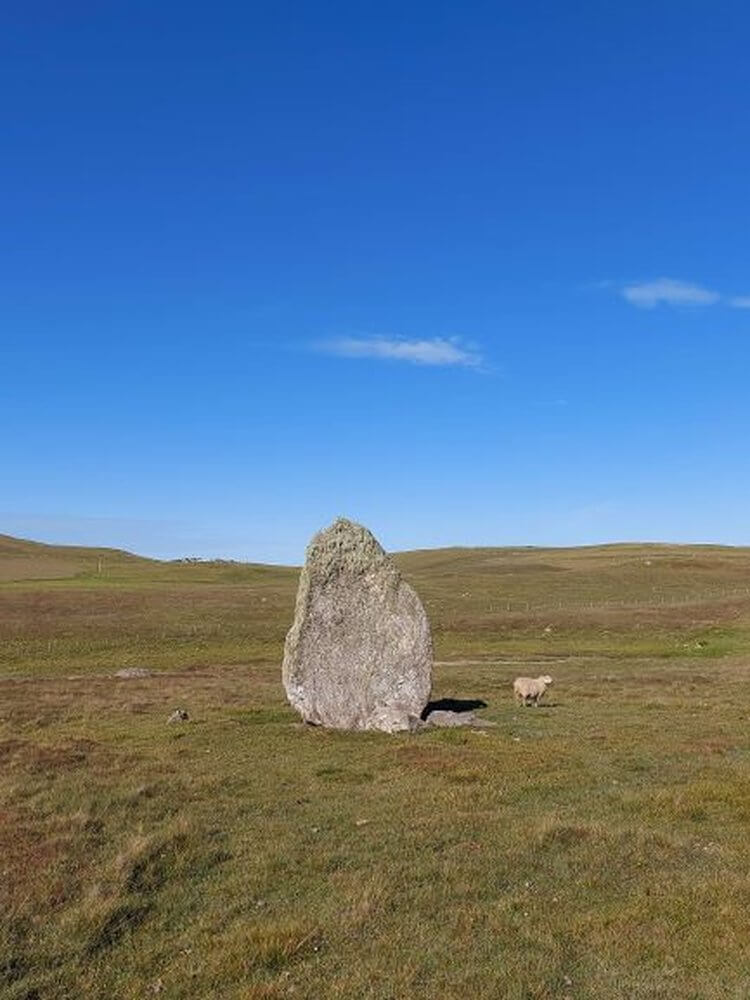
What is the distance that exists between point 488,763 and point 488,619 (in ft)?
189

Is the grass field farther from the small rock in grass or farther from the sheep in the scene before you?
the small rock in grass

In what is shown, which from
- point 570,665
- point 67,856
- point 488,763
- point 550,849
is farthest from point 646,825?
point 570,665

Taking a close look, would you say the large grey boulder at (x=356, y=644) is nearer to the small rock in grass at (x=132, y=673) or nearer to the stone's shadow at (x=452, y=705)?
the stone's shadow at (x=452, y=705)

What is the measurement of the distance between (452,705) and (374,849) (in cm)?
1954

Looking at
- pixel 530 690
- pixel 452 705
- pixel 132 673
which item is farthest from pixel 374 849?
pixel 132 673

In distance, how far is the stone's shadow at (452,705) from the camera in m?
34.3

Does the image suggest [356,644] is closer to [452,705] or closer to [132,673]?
[452,705]

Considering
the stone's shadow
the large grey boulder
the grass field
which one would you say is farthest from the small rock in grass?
the stone's shadow

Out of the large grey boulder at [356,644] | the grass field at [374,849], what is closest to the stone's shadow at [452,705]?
the grass field at [374,849]

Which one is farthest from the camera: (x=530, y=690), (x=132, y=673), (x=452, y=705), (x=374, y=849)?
(x=132, y=673)

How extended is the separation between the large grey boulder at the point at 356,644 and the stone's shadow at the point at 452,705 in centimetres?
157

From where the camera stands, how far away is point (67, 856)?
16.1m

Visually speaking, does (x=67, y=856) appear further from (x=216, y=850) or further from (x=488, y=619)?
(x=488, y=619)

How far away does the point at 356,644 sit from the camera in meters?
33.1
